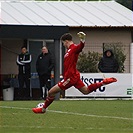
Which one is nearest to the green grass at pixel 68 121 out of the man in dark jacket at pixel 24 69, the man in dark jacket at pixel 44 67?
the man in dark jacket at pixel 44 67

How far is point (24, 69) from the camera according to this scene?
26.7 m

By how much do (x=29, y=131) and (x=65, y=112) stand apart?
542 centimetres

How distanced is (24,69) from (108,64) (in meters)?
3.34

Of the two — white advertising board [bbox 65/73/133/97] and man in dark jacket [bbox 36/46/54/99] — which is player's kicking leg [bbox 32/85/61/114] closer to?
man in dark jacket [bbox 36/46/54/99]

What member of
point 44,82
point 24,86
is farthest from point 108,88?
point 24,86

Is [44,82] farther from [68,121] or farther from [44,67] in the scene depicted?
[68,121]

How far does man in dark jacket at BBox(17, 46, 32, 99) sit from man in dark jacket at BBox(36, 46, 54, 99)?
0.58 meters

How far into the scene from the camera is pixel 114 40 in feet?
103

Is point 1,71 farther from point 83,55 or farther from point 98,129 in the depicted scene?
point 98,129

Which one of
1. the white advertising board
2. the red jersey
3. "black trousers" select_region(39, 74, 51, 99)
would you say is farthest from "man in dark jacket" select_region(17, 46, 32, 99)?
the red jersey

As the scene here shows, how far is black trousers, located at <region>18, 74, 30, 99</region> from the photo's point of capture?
26780 millimetres

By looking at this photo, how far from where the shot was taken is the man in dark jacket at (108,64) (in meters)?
26.3

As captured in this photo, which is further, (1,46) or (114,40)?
(114,40)

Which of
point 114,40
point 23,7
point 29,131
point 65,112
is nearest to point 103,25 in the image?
point 114,40
